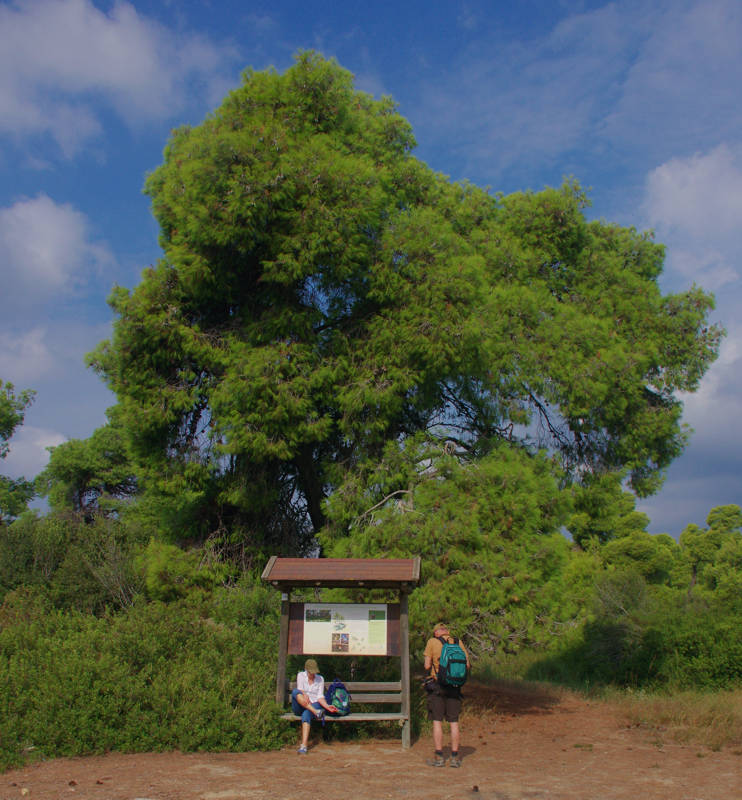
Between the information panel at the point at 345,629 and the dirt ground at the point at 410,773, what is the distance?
1.19 m

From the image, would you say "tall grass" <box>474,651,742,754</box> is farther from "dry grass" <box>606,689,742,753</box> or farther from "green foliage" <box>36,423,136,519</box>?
"green foliage" <box>36,423,136,519</box>

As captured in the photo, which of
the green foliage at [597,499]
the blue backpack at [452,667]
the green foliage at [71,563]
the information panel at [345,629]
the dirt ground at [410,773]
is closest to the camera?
the dirt ground at [410,773]

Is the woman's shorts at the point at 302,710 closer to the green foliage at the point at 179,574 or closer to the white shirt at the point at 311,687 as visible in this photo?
the white shirt at the point at 311,687

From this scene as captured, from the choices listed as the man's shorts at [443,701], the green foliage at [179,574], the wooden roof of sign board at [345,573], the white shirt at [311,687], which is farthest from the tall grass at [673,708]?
the green foliage at [179,574]

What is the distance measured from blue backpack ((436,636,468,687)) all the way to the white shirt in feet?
5.56

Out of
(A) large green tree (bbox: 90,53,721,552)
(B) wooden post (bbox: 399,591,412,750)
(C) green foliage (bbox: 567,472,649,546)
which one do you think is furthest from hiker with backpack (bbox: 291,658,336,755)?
(C) green foliage (bbox: 567,472,649,546)

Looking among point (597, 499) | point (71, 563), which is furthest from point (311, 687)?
point (71, 563)

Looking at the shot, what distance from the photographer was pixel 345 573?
9.45 metres

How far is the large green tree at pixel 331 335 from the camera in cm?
1298

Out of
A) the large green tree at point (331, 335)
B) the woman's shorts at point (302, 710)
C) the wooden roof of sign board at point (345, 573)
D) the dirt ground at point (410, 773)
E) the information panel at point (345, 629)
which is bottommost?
the dirt ground at point (410, 773)

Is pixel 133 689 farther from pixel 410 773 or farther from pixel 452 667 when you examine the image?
pixel 452 667

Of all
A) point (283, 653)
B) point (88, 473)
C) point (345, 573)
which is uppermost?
point (88, 473)

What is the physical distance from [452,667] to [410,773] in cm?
121

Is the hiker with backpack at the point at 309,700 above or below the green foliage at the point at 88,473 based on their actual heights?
below
